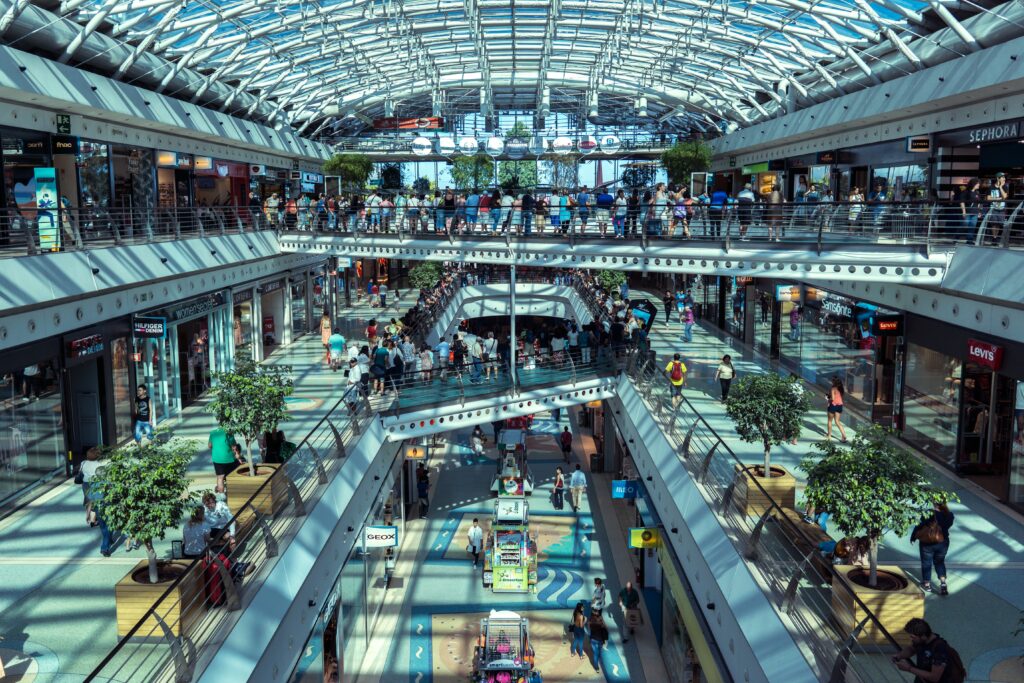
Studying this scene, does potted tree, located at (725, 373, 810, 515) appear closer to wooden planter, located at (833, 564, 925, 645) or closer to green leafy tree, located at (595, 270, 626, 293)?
wooden planter, located at (833, 564, 925, 645)

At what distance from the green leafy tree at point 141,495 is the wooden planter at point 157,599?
21cm

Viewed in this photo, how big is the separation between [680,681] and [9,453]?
38.7ft

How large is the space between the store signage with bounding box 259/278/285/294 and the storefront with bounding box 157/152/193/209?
3.61 meters

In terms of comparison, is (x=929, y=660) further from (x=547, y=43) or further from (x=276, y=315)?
(x=547, y=43)

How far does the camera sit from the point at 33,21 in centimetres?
1994

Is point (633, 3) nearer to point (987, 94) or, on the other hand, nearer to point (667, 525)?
point (987, 94)

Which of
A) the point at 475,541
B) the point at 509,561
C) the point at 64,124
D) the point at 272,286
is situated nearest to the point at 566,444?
the point at 475,541

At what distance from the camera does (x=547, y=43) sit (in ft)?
139

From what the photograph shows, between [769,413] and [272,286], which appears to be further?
[272,286]

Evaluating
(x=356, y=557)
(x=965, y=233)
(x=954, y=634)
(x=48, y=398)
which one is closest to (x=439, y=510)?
(x=356, y=557)

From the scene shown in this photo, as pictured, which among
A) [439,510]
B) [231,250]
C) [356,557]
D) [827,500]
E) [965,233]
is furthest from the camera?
[231,250]

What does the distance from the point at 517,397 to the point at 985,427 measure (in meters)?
9.42

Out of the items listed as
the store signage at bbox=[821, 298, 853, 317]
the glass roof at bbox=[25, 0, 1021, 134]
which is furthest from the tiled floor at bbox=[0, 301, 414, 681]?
the store signage at bbox=[821, 298, 853, 317]

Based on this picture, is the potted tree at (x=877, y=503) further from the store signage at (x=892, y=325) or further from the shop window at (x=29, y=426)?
the shop window at (x=29, y=426)
